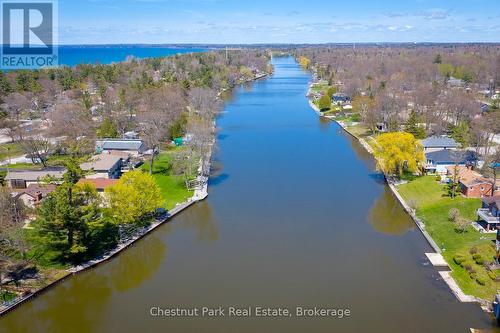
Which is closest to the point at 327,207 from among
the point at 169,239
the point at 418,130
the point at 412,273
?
the point at 412,273

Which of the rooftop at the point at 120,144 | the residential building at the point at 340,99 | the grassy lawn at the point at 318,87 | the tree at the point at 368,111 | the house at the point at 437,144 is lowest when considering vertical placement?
the rooftop at the point at 120,144

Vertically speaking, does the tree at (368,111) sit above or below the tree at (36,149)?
above

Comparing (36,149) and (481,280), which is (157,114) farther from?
(481,280)

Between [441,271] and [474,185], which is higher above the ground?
[474,185]

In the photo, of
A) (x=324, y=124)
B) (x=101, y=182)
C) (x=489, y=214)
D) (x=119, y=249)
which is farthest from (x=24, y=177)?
(x=324, y=124)

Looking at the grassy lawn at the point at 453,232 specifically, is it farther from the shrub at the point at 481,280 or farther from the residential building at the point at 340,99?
the residential building at the point at 340,99

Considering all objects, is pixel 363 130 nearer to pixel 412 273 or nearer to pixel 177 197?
pixel 177 197

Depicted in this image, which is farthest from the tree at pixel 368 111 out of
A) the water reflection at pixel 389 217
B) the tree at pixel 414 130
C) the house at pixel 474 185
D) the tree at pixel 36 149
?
the tree at pixel 36 149

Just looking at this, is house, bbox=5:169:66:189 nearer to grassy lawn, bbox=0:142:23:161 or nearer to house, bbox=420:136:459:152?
grassy lawn, bbox=0:142:23:161
